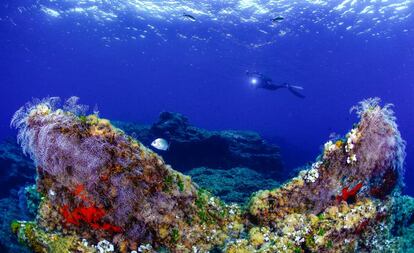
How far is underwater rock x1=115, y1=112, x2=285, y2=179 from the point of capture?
51.4 feet

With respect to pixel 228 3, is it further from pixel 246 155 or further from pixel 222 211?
pixel 222 211

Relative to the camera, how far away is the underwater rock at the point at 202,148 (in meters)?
15.7

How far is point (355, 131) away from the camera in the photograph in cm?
457

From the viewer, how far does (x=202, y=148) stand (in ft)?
52.6

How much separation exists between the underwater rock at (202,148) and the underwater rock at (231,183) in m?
2.92

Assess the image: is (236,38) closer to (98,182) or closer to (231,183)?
(231,183)

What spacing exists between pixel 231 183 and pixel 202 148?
4.64 m

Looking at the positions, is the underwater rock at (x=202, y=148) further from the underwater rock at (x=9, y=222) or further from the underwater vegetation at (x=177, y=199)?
the underwater vegetation at (x=177, y=199)

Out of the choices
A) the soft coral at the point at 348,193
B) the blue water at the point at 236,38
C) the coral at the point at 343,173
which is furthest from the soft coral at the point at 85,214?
the blue water at the point at 236,38

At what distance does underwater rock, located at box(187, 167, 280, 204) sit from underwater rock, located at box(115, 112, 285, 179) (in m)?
2.92

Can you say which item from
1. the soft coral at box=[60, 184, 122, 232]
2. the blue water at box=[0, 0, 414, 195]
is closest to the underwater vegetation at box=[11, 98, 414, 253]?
the soft coral at box=[60, 184, 122, 232]

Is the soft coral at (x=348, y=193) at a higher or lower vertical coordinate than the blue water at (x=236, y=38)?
lower

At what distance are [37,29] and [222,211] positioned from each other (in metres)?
42.2

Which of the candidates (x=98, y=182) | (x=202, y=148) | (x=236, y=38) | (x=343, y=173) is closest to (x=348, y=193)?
(x=343, y=173)
